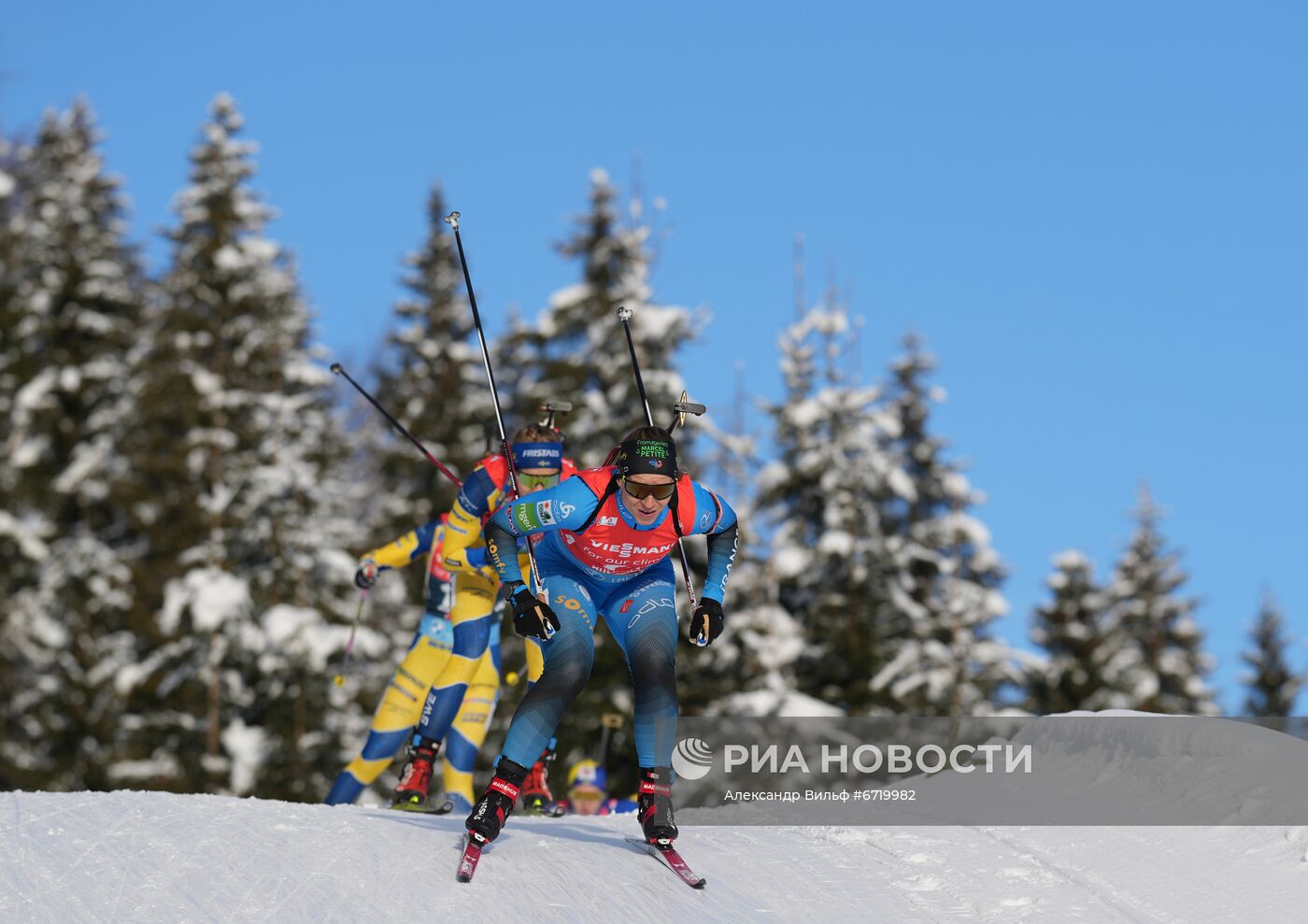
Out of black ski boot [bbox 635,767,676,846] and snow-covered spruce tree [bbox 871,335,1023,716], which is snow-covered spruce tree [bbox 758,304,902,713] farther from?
black ski boot [bbox 635,767,676,846]

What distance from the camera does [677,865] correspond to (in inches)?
274

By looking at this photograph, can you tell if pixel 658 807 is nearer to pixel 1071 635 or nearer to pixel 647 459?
pixel 647 459

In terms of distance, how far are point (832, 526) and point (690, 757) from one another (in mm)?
19240

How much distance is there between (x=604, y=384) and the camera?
2406cm

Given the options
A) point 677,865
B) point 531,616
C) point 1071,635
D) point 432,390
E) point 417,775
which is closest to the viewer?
point 531,616

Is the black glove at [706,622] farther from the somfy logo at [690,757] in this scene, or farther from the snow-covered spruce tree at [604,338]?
the snow-covered spruce tree at [604,338]

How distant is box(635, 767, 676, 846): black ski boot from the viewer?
714 centimetres

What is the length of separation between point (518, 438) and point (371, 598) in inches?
835

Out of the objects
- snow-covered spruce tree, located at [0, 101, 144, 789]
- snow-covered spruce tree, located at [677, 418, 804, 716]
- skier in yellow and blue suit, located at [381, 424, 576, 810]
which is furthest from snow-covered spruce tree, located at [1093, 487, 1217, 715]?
skier in yellow and blue suit, located at [381, 424, 576, 810]

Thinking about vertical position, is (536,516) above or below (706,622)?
above

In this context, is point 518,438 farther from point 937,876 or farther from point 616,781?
point 616,781

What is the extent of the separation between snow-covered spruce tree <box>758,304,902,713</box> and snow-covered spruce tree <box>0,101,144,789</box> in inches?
500

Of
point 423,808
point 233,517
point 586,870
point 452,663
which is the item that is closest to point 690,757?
point 586,870

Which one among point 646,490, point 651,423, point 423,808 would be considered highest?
point 651,423
